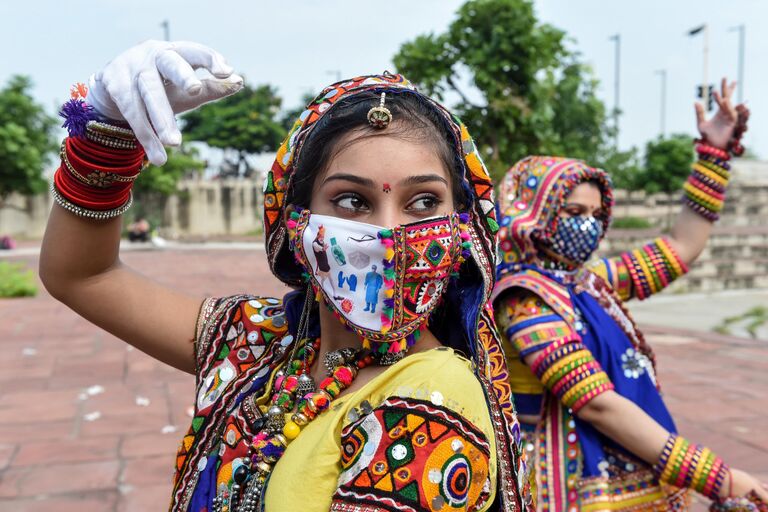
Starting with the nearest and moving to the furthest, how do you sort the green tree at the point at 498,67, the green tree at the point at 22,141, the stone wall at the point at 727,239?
the green tree at the point at 498,67 → the stone wall at the point at 727,239 → the green tree at the point at 22,141

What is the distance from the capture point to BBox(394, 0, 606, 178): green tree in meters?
4.54

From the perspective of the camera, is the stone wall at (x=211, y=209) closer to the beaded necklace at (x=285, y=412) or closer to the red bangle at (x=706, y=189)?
the red bangle at (x=706, y=189)

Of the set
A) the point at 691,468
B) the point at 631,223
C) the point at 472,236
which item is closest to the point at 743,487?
the point at 691,468

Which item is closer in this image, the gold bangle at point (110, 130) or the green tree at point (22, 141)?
the gold bangle at point (110, 130)

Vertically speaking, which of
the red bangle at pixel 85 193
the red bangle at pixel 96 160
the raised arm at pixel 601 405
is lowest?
the raised arm at pixel 601 405

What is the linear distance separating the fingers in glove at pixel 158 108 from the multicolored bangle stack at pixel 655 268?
65.1 inches

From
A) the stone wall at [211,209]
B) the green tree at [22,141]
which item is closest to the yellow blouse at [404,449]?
the green tree at [22,141]

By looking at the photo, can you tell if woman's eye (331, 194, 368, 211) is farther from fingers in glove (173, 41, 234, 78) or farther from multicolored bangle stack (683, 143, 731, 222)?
multicolored bangle stack (683, 143, 731, 222)

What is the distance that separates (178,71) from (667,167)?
13.8m

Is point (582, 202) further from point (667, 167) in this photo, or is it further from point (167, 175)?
point (167, 175)

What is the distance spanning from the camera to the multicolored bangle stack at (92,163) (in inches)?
45.5

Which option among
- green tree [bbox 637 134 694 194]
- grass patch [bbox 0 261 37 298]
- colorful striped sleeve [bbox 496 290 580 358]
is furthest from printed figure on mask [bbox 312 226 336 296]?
green tree [bbox 637 134 694 194]

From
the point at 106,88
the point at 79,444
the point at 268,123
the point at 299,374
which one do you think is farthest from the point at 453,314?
the point at 268,123

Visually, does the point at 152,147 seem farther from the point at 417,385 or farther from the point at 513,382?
the point at 513,382
